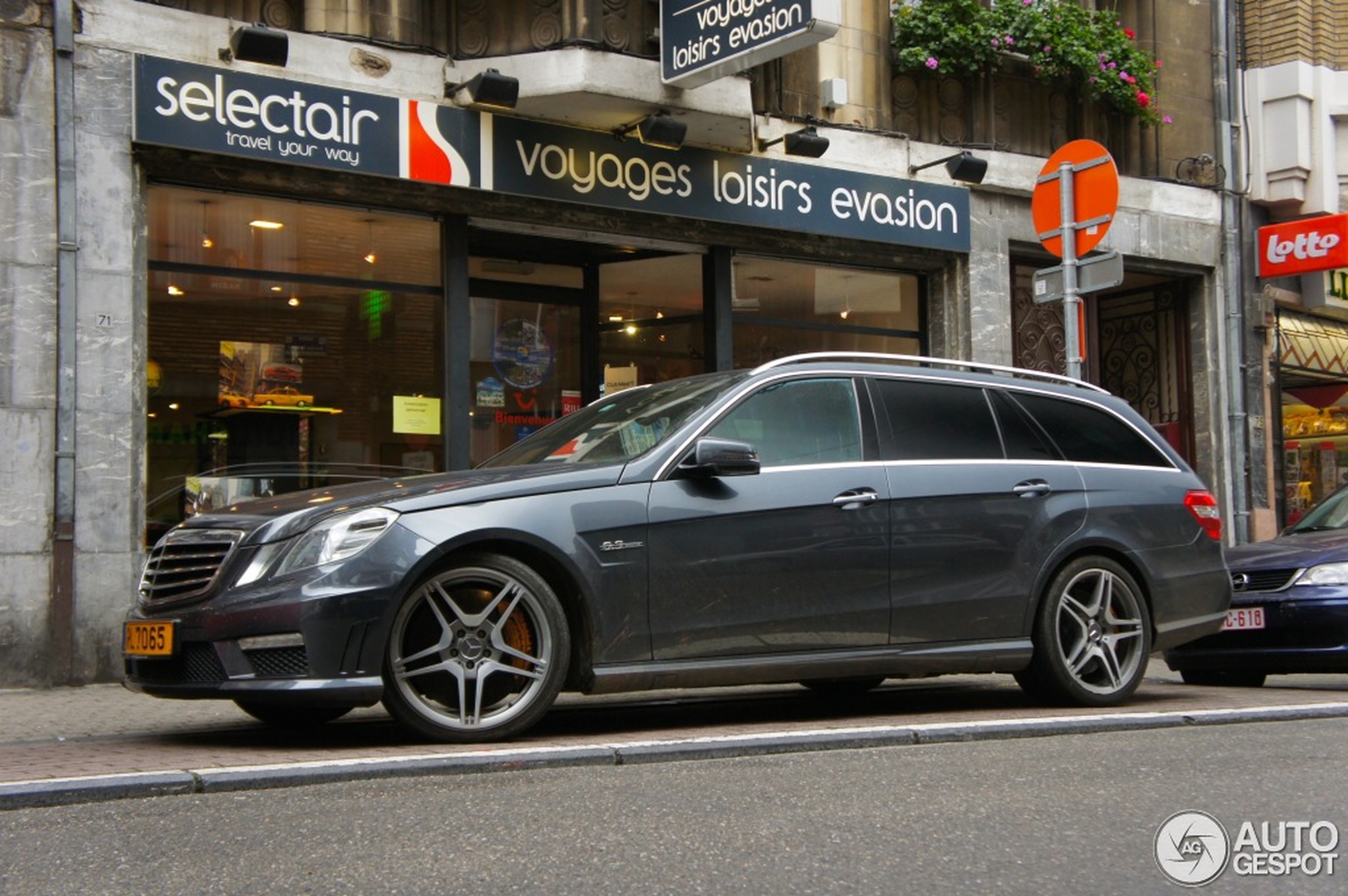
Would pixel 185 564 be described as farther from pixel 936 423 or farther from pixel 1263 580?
pixel 1263 580

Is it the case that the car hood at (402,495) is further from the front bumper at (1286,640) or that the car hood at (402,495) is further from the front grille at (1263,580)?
the front grille at (1263,580)

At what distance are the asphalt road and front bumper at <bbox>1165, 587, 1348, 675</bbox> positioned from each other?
3.23m

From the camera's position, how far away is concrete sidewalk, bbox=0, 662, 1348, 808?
217 inches

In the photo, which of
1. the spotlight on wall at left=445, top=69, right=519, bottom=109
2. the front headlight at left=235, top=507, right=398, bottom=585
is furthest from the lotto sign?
the front headlight at left=235, top=507, right=398, bottom=585

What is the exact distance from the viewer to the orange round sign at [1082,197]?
12.0 metres

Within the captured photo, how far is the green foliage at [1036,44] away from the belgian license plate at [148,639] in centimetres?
1024

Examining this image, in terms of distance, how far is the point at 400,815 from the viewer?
15.9 ft

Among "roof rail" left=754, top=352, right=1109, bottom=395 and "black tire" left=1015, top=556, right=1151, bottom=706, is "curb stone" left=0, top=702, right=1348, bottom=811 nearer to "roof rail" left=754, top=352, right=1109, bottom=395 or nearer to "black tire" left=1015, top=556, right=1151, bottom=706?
"black tire" left=1015, top=556, right=1151, bottom=706

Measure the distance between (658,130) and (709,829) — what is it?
8.66 metres

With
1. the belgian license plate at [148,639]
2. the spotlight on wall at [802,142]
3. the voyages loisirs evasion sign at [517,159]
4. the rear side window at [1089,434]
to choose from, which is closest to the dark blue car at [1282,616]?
the rear side window at [1089,434]

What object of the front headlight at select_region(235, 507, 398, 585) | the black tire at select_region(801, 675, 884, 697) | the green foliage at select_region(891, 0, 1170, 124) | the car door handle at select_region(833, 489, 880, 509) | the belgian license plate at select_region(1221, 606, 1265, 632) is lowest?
the black tire at select_region(801, 675, 884, 697)

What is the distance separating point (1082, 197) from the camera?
12.4 meters

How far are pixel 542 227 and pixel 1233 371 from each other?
28.0 ft

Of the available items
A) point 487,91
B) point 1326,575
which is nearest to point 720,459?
point 1326,575
